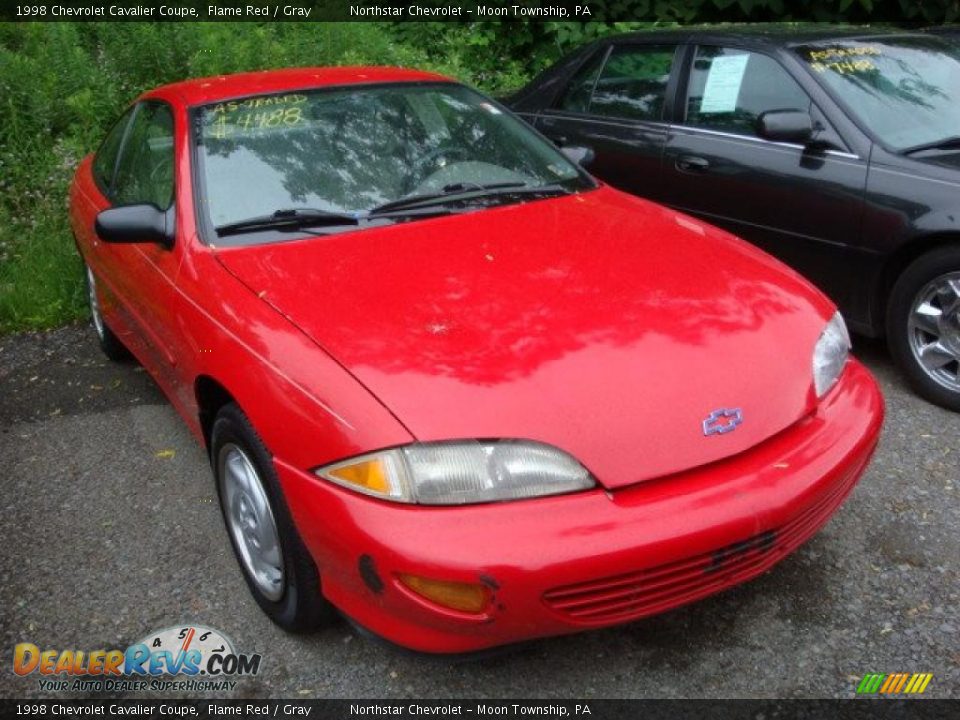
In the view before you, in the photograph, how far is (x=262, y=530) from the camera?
263cm

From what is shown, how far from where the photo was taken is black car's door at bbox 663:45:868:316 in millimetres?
4102

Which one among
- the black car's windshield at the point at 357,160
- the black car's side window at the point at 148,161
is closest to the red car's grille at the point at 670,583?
the black car's windshield at the point at 357,160

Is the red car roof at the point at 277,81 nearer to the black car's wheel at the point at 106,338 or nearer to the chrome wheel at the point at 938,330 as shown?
the black car's wheel at the point at 106,338

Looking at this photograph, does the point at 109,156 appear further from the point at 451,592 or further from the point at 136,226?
the point at 451,592

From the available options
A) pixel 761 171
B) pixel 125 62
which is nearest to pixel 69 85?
pixel 125 62

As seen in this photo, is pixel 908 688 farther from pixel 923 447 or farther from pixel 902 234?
pixel 902 234

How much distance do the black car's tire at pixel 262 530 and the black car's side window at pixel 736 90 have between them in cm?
295

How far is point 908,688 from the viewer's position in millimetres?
2396

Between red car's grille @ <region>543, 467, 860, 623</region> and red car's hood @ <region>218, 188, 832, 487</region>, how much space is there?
223 millimetres

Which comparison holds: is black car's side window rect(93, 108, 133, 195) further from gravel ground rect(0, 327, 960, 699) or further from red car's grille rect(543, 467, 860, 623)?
red car's grille rect(543, 467, 860, 623)

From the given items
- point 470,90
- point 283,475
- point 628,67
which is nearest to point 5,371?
point 470,90

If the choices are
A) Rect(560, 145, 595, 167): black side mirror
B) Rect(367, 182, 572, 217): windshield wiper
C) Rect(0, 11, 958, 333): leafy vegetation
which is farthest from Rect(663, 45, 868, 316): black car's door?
Rect(0, 11, 958, 333): leafy vegetation

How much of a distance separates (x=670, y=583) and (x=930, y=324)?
7.32 feet

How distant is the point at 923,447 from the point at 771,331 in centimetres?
138
